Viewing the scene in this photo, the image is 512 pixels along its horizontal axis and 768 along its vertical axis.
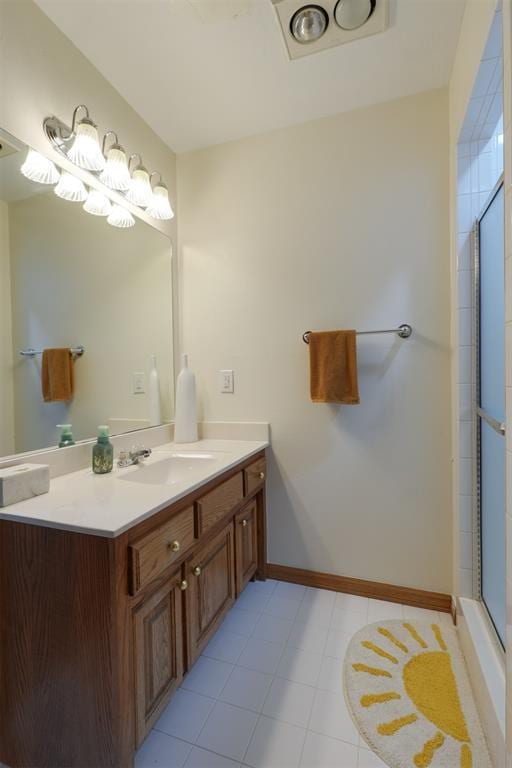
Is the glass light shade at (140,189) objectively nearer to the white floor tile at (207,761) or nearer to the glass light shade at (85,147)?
the glass light shade at (85,147)

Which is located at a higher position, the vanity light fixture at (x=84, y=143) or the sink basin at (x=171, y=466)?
the vanity light fixture at (x=84, y=143)

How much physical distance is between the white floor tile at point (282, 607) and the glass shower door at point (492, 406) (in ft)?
2.55

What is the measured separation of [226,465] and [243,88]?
5.38ft

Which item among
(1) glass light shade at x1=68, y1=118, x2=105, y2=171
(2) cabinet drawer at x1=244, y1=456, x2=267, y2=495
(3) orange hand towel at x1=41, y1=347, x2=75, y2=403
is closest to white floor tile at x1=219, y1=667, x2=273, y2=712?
(2) cabinet drawer at x1=244, y1=456, x2=267, y2=495

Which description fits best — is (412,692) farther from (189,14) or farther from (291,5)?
(189,14)

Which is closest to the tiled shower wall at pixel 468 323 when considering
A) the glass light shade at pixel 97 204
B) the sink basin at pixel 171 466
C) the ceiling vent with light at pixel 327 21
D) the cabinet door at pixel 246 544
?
the ceiling vent with light at pixel 327 21

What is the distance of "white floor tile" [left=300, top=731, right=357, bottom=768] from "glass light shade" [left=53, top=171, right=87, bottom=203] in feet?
6.43

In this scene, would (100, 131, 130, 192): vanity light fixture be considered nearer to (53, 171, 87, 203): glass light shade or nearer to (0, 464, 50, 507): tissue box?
(53, 171, 87, 203): glass light shade

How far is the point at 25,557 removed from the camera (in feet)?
2.93

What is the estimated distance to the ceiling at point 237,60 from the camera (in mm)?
1210

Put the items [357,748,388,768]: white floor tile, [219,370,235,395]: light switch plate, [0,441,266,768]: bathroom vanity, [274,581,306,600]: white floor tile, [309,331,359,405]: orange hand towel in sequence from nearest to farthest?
[0,441,266,768]: bathroom vanity < [357,748,388,768]: white floor tile < [309,331,359,405]: orange hand towel < [274,581,306,600]: white floor tile < [219,370,235,395]: light switch plate

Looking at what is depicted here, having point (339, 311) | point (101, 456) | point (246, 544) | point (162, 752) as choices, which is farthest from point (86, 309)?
point (162, 752)

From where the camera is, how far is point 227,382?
187cm

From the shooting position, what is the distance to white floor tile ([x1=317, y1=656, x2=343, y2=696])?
1.18 m
